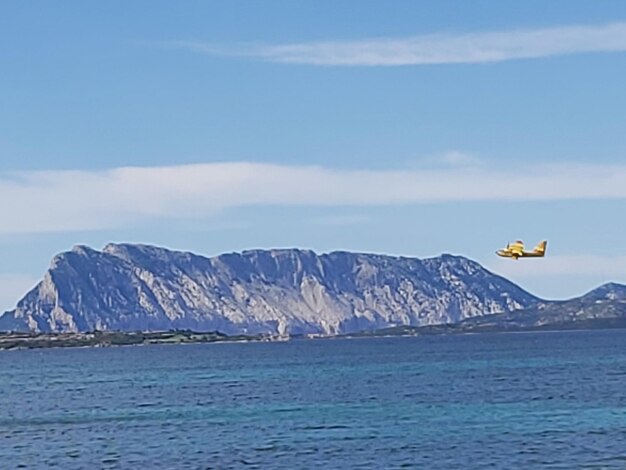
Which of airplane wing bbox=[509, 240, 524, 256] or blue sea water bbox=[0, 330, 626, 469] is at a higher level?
airplane wing bbox=[509, 240, 524, 256]

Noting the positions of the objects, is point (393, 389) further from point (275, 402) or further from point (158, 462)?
point (158, 462)

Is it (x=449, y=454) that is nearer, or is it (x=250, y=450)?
(x=449, y=454)

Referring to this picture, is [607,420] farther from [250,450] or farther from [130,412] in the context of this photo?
[130,412]

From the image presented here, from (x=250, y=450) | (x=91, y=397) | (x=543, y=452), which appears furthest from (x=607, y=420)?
(x=91, y=397)

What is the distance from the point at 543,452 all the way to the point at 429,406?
4081 cm

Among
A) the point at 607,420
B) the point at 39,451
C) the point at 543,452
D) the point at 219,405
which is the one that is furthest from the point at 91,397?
the point at 543,452

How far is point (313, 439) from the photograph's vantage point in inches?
3728

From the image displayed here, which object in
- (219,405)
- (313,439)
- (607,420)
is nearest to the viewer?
(313,439)

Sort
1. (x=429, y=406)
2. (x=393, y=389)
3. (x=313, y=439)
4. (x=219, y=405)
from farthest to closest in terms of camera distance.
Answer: (x=393, y=389) < (x=219, y=405) < (x=429, y=406) < (x=313, y=439)

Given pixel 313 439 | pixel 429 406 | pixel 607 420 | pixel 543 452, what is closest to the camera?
pixel 543 452

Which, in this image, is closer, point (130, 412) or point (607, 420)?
point (607, 420)

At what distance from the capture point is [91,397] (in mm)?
160875

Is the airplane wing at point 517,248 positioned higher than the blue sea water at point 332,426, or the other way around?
the airplane wing at point 517,248

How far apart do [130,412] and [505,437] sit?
49.7 metres
